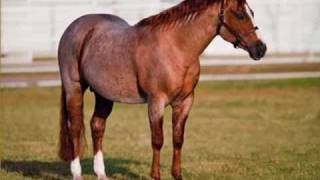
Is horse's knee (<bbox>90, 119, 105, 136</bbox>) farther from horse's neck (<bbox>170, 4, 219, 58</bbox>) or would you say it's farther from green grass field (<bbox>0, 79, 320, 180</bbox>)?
horse's neck (<bbox>170, 4, 219, 58</bbox>)

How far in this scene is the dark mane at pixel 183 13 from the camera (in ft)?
28.0

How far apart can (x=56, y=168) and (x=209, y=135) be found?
5.15 m

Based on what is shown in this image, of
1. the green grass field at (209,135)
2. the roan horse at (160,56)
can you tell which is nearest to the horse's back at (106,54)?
the roan horse at (160,56)

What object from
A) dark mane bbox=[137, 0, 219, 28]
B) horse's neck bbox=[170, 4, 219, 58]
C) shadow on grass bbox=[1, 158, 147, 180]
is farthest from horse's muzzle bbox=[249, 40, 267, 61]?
shadow on grass bbox=[1, 158, 147, 180]

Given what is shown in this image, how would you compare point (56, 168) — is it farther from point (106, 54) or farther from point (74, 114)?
point (106, 54)

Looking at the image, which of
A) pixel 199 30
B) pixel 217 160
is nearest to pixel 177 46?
pixel 199 30

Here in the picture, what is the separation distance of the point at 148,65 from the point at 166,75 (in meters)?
0.28

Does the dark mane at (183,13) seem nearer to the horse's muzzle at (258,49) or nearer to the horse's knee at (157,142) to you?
the horse's muzzle at (258,49)

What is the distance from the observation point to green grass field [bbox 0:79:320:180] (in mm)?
10641

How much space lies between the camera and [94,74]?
9.13 meters

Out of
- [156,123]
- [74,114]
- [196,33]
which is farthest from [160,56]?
[74,114]

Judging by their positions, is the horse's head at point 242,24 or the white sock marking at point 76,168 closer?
the horse's head at point 242,24

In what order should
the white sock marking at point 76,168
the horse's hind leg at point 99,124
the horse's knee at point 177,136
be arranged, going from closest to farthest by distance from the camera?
1. the horse's knee at point 177,136
2. the white sock marking at point 76,168
3. the horse's hind leg at point 99,124

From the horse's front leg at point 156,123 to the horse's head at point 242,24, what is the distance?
1.06 metres
